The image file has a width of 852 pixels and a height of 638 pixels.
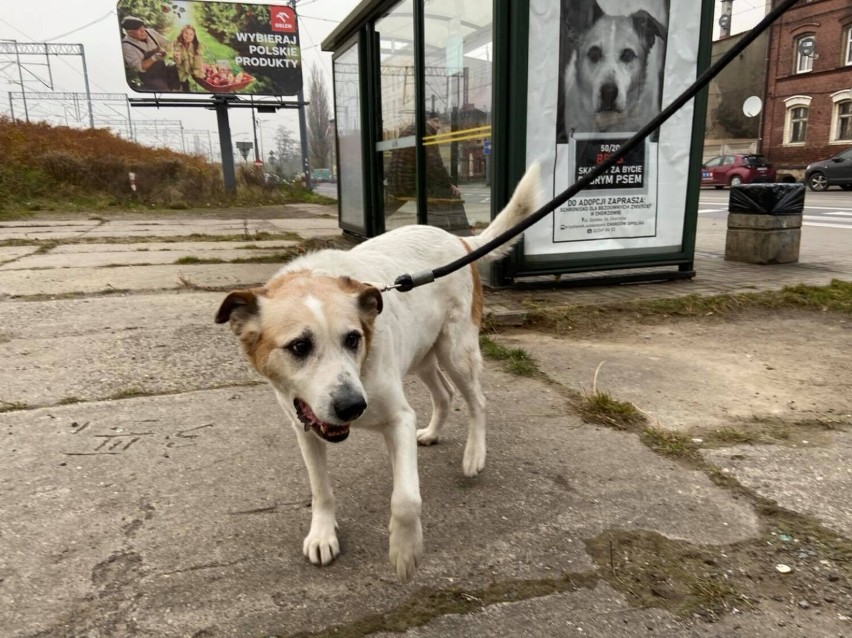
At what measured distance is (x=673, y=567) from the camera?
82.5 inches

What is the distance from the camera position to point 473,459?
112 inches

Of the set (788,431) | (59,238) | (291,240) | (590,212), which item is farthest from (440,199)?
(59,238)

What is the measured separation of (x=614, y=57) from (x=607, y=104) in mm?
460

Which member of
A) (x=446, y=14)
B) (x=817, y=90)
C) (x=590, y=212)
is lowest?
(x=590, y=212)

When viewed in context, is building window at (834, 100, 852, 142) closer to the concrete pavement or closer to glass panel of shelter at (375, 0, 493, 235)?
glass panel of shelter at (375, 0, 493, 235)

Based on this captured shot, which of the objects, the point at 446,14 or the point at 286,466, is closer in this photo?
the point at 286,466

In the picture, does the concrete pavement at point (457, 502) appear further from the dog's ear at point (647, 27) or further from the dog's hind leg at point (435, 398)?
the dog's ear at point (647, 27)

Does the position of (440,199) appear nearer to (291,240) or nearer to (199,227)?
(291,240)

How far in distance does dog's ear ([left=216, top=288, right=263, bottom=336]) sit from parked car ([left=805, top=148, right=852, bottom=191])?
2667 centimetres

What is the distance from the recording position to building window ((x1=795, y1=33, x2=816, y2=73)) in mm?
33125

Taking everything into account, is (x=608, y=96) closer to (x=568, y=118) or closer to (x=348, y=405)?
(x=568, y=118)

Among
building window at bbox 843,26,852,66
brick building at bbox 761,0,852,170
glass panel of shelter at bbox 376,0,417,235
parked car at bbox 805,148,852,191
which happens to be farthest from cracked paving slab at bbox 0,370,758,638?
building window at bbox 843,26,852,66

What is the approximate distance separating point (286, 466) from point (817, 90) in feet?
133

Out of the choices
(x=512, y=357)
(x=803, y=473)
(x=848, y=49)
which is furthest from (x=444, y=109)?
(x=848, y=49)
